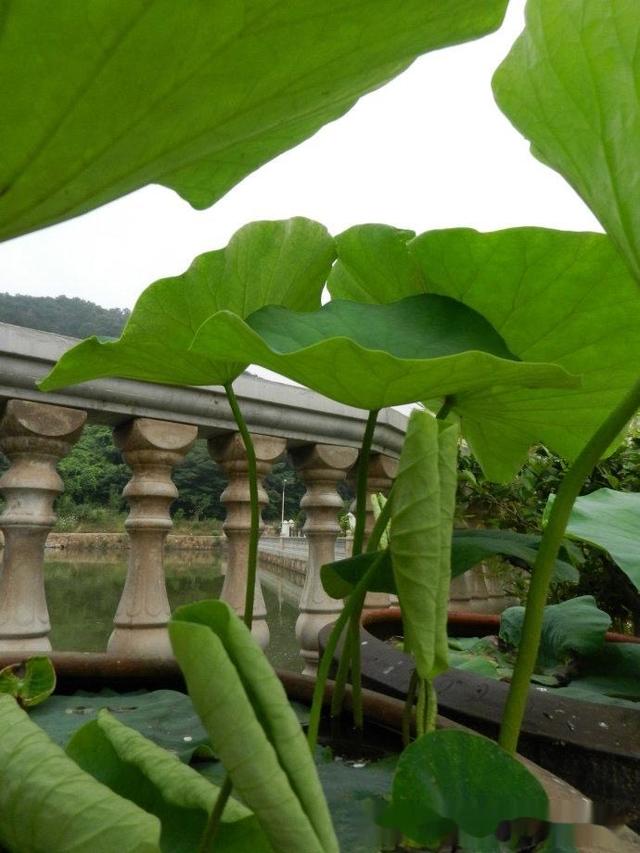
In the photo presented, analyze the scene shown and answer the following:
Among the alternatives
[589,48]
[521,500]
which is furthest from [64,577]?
[589,48]

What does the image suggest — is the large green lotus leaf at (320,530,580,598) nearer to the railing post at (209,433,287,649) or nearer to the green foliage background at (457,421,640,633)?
the railing post at (209,433,287,649)

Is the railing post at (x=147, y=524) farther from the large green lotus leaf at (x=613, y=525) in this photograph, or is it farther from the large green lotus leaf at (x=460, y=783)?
the large green lotus leaf at (x=460, y=783)

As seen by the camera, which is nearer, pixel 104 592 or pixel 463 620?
pixel 463 620

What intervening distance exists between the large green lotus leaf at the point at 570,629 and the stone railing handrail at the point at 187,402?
72cm

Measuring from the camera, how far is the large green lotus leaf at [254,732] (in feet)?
0.75

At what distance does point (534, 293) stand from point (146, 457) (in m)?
1.05

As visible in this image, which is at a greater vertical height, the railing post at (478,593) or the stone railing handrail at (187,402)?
the stone railing handrail at (187,402)

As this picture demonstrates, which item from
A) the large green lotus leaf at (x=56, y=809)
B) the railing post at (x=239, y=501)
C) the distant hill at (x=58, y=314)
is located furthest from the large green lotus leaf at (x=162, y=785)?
the distant hill at (x=58, y=314)

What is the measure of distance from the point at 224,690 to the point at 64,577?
80.6ft

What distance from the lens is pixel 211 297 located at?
0.65 meters

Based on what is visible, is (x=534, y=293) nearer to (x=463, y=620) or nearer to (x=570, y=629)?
(x=570, y=629)

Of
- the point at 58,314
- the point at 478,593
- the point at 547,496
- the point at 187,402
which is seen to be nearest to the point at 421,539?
the point at 187,402

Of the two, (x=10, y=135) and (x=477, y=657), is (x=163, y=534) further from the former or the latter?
(x=10, y=135)

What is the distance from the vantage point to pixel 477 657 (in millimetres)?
1158
